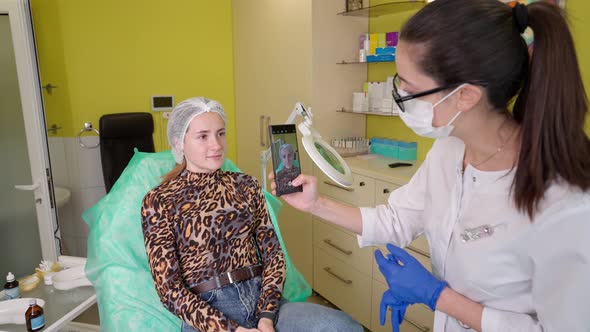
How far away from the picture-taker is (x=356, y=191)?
8.00ft

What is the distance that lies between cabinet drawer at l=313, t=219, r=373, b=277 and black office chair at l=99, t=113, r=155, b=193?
1.42 m

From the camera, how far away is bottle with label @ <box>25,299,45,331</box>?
5.03 ft

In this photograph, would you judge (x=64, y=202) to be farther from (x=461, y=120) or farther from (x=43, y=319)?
(x=461, y=120)

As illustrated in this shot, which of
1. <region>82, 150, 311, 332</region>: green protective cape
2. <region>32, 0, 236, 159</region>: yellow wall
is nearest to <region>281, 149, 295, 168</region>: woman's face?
<region>82, 150, 311, 332</region>: green protective cape

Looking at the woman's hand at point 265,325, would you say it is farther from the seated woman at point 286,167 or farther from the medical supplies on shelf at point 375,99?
the medical supplies on shelf at point 375,99

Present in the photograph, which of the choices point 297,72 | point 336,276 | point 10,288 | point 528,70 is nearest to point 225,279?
point 10,288

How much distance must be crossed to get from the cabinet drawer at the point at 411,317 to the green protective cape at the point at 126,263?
72 cm

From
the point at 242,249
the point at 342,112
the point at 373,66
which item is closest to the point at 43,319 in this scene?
the point at 242,249

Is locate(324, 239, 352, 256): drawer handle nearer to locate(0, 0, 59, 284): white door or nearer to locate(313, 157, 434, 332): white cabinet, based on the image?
locate(313, 157, 434, 332): white cabinet

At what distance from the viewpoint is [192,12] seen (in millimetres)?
3482

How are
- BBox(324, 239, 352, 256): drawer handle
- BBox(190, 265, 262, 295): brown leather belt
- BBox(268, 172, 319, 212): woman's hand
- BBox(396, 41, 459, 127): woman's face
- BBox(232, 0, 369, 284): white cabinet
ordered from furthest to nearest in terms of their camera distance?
BBox(232, 0, 369, 284): white cabinet < BBox(324, 239, 352, 256): drawer handle < BBox(190, 265, 262, 295): brown leather belt < BBox(268, 172, 319, 212): woman's hand < BBox(396, 41, 459, 127): woman's face

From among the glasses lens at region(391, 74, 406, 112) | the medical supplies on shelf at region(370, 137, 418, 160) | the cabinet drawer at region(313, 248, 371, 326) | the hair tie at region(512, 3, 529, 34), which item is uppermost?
the hair tie at region(512, 3, 529, 34)

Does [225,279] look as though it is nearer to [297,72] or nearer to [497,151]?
[497,151]

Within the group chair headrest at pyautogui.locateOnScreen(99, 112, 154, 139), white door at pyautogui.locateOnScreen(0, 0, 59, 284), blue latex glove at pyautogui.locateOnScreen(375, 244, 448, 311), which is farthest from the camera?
chair headrest at pyautogui.locateOnScreen(99, 112, 154, 139)
